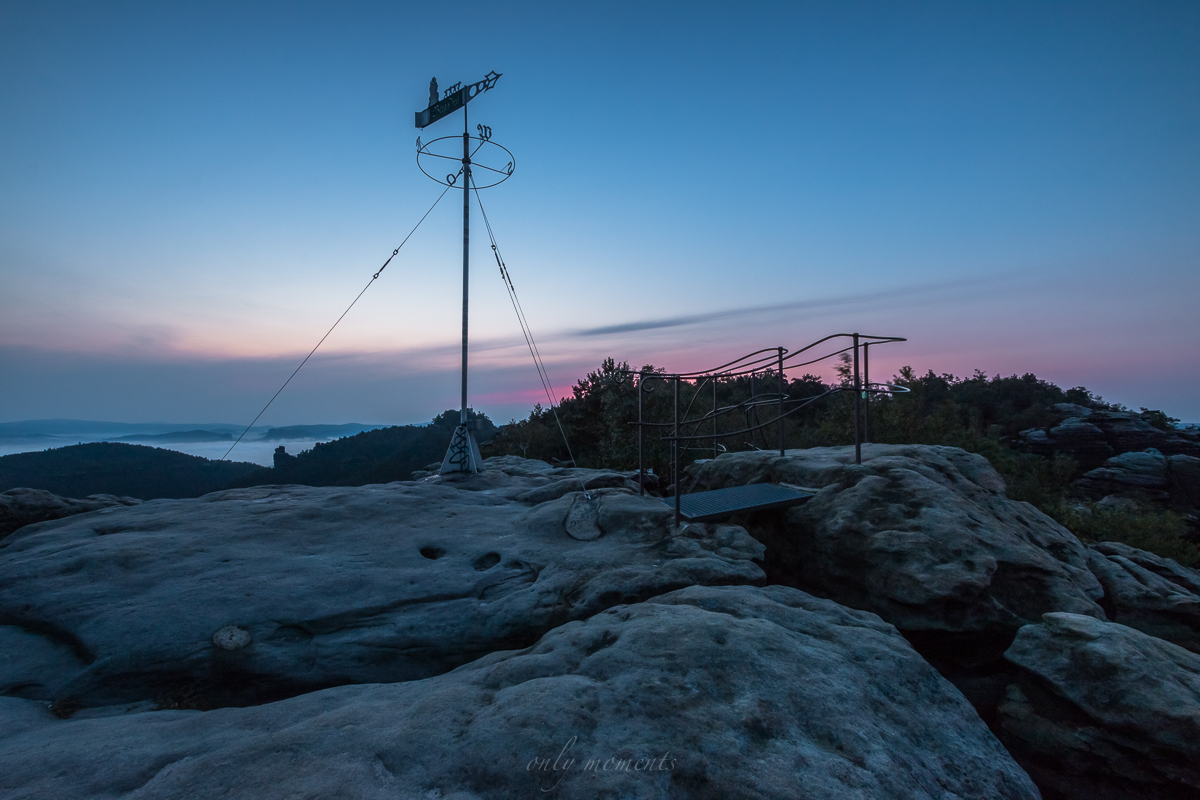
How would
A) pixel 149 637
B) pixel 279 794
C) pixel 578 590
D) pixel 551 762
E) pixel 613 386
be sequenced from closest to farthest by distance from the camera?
pixel 279 794 → pixel 551 762 → pixel 149 637 → pixel 578 590 → pixel 613 386

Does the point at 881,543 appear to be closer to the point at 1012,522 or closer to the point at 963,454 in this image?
the point at 1012,522

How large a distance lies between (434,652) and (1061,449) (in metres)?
47.5

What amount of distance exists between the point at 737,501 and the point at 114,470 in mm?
38421

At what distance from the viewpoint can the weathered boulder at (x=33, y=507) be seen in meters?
7.96

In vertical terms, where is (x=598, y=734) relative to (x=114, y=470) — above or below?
above

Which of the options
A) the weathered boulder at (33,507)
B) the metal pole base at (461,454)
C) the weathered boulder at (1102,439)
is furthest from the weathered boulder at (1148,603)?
the weathered boulder at (1102,439)

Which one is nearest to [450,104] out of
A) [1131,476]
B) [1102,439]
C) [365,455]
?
[365,455]

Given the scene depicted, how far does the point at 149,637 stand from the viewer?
5.07 metres

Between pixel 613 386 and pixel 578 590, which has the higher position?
pixel 613 386

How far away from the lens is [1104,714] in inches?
178

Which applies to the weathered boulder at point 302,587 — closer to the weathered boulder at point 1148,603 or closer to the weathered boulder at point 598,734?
the weathered boulder at point 598,734

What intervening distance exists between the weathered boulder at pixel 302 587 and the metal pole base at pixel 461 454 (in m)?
2.77

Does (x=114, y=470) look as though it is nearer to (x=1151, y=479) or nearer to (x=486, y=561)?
(x=486, y=561)

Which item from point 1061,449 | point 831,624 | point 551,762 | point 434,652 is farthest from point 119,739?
point 1061,449
